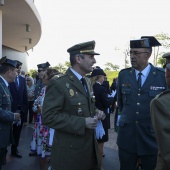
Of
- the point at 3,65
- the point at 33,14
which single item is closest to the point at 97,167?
the point at 3,65

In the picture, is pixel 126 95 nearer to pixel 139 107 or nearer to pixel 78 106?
pixel 139 107

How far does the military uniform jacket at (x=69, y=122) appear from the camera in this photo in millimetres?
2293

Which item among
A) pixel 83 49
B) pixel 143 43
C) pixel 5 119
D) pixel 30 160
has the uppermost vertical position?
pixel 143 43

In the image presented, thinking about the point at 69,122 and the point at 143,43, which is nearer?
the point at 69,122

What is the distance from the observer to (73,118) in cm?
230

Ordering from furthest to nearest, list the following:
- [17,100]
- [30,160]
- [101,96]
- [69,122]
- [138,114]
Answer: [17,100], [30,160], [101,96], [138,114], [69,122]

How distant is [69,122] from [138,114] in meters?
0.95

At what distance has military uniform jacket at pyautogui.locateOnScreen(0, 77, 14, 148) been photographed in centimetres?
320

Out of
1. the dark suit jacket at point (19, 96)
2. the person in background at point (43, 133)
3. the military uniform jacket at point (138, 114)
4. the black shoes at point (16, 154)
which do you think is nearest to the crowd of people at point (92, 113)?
the military uniform jacket at point (138, 114)

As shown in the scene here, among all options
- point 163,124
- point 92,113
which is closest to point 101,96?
point 92,113

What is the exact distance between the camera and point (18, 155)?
538cm

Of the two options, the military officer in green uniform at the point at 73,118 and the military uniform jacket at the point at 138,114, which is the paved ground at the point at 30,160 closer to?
the military uniform jacket at the point at 138,114

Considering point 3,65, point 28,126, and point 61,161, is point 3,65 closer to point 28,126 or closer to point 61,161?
point 61,161

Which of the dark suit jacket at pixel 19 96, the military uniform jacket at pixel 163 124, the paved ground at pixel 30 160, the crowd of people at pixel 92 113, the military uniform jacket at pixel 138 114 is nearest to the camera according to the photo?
the military uniform jacket at pixel 163 124
